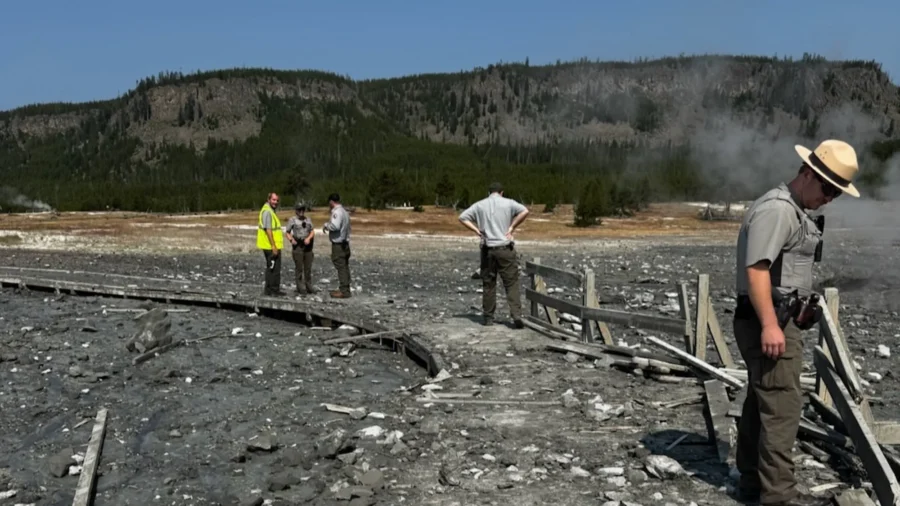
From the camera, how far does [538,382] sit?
28.5 feet

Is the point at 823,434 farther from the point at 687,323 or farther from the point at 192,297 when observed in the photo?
the point at 192,297

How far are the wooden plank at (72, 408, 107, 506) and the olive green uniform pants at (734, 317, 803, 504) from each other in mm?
4723

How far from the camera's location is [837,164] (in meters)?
4.56

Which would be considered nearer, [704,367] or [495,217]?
[704,367]

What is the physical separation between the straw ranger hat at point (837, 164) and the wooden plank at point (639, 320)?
4.73 m

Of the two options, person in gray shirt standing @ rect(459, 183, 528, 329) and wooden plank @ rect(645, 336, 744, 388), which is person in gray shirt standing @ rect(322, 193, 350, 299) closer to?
person in gray shirt standing @ rect(459, 183, 528, 329)

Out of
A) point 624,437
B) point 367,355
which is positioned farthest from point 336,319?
point 624,437

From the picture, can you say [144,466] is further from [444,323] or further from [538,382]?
[444,323]

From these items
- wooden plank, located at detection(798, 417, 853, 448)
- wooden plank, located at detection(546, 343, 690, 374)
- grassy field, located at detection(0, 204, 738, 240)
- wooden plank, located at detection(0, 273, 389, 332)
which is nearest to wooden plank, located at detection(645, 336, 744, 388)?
wooden plank, located at detection(546, 343, 690, 374)

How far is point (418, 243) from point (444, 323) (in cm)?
2965

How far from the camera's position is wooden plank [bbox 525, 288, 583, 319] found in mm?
10789

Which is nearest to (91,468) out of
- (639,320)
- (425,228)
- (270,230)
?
(639,320)

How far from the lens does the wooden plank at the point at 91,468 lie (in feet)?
18.9

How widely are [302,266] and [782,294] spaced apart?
13.7 m
